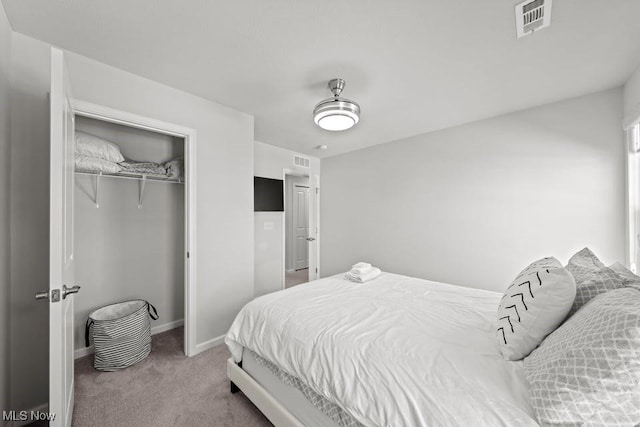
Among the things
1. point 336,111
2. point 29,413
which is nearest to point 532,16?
point 336,111

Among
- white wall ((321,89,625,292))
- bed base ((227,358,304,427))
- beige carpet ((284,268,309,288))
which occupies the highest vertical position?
white wall ((321,89,625,292))

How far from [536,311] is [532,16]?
5.17ft

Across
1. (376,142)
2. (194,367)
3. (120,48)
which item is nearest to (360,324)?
(194,367)

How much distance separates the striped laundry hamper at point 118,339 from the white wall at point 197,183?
43cm

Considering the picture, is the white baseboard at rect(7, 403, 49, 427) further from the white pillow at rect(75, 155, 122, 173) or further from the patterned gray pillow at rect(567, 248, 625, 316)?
the patterned gray pillow at rect(567, 248, 625, 316)

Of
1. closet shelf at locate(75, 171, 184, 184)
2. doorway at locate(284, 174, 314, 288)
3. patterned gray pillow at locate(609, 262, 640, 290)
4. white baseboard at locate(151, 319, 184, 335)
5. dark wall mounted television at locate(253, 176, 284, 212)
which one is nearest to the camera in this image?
patterned gray pillow at locate(609, 262, 640, 290)

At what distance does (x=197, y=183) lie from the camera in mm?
2455

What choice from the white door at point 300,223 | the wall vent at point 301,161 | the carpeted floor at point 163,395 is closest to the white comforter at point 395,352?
the carpeted floor at point 163,395

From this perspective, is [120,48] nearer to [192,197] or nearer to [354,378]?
[192,197]

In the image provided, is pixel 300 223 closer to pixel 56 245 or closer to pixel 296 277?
pixel 296 277

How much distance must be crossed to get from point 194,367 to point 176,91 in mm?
2467

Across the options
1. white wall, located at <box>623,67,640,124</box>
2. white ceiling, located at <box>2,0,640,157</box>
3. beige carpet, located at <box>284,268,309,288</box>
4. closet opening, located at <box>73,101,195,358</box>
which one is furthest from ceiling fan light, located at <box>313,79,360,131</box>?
beige carpet, located at <box>284,268,309,288</box>

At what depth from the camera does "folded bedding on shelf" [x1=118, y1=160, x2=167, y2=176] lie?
2.42 meters

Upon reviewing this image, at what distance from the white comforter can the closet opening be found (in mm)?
1244
